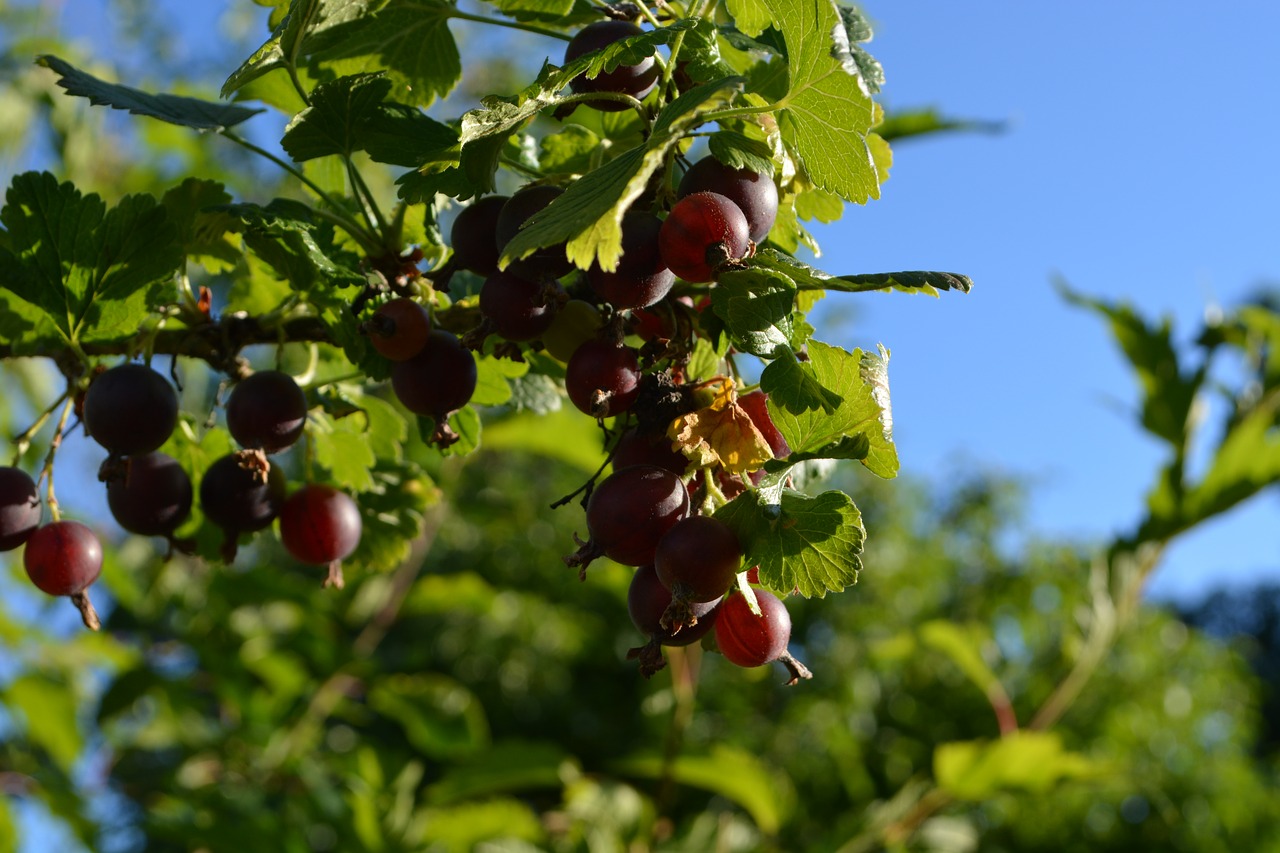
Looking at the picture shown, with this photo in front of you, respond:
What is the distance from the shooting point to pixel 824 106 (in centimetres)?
58

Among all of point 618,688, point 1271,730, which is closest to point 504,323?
point 618,688

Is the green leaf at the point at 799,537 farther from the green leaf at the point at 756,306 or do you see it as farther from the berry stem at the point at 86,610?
the berry stem at the point at 86,610

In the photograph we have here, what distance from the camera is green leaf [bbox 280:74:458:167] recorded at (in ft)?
2.10

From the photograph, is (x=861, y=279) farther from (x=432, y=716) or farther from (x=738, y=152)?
(x=432, y=716)

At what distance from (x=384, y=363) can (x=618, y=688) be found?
436 centimetres

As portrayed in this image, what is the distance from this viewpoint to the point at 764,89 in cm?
A: 66

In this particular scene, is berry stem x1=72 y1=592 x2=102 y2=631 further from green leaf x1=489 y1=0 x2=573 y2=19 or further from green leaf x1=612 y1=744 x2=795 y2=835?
green leaf x1=612 y1=744 x2=795 y2=835

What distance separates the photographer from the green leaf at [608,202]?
0.46 meters

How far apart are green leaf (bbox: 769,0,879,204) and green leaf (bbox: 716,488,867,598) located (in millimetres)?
180

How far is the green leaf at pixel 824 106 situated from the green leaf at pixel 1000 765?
1349 millimetres

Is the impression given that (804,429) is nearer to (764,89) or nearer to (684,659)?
(764,89)

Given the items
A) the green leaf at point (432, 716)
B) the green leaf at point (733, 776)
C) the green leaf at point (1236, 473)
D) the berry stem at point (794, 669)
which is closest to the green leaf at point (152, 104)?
the berry stem at point (794, 669)

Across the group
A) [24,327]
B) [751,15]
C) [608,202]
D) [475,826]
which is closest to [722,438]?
[608,202]

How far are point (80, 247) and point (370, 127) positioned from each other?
0.73ft
